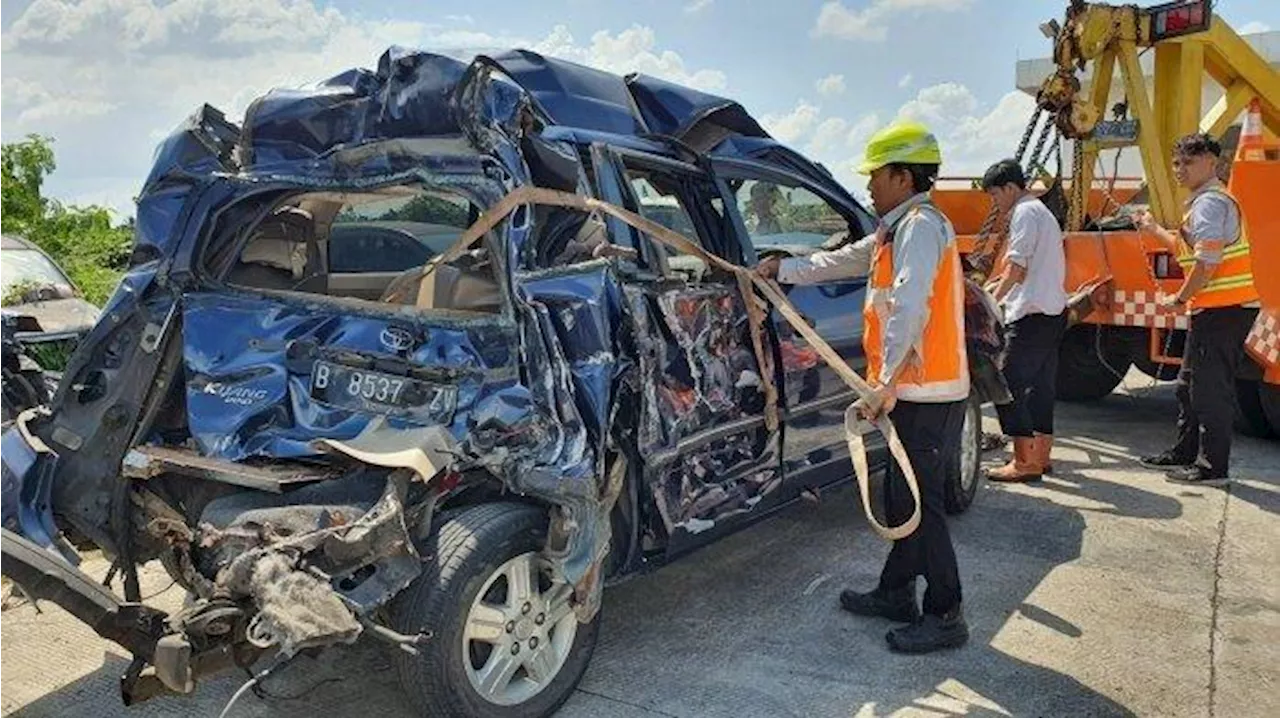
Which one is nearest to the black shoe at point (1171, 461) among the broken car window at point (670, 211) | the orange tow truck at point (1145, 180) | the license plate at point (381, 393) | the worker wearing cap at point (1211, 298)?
the worker wearing cap at point (1211, 298)

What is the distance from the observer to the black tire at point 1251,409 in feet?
22.4

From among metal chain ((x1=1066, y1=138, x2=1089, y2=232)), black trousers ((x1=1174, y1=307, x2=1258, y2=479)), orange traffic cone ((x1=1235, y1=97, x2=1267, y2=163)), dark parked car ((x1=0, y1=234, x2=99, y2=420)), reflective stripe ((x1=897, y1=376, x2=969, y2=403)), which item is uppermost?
orange traffic cone ((x1=1235, y1=97, x2=1267, y2=163))

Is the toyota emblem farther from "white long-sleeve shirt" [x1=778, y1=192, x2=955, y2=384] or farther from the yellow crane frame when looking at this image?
the yellow crane frame

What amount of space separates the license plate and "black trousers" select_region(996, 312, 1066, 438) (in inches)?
152

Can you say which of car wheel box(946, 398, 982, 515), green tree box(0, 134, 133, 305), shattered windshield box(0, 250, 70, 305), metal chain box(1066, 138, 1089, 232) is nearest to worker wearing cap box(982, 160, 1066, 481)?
car wheel box(946, 398, 982, 515)

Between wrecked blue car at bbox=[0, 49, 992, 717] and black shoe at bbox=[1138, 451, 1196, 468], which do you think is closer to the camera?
wrecked blue car at bbox=[0, 49, 992, 717]

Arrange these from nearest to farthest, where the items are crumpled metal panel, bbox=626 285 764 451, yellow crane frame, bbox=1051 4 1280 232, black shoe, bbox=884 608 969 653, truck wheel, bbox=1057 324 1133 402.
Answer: crumpled metal panel, bbox=626 285 764 451
black shoe, bbox=884 608 969 653
yellow crane frame, bbox=1051 4 1280 232
truck wheel, bbox=1057 324 1133 402

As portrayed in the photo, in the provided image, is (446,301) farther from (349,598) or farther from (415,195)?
(349,598)

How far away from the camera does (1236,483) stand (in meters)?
Result: 5.99

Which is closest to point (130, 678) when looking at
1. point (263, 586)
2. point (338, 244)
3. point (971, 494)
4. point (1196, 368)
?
point (263, 586)

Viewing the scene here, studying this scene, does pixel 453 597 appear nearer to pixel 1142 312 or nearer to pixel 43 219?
pixel 1142 312

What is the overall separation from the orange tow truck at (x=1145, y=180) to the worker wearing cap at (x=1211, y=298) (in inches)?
21.0

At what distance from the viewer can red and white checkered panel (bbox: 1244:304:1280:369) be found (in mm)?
6293

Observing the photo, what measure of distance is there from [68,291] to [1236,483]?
819 centimetres
